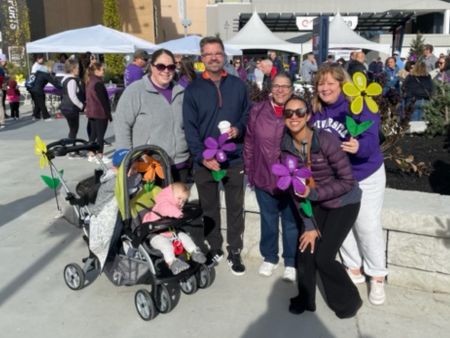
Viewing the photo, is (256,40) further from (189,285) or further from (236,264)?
(189,285)

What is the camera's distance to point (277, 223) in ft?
12.9

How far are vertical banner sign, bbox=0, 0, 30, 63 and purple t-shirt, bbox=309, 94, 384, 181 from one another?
71.2ft

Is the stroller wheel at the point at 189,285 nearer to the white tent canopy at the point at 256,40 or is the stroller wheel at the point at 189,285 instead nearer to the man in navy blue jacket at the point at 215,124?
the man in navy blue jacket at the point at 215,124

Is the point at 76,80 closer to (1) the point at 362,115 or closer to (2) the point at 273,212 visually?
(2) the point at 273,212

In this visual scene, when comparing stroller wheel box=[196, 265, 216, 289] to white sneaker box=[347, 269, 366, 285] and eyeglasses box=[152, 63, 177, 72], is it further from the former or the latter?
Result: eyeglasses box=[152, 63, 177, 72]

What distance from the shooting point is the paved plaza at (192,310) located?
130 inches

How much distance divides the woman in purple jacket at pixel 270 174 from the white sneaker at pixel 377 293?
65 cm

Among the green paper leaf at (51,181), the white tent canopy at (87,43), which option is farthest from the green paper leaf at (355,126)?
the white tent canopy at (87,43)

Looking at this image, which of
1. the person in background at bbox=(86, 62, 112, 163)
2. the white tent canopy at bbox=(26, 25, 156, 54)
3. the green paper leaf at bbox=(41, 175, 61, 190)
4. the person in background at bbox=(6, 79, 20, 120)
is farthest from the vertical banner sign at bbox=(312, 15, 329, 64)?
the person in background at bbox=(6, 79, 20, 120)

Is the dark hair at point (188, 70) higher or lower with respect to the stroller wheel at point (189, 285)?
higher

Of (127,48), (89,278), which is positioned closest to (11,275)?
(89,278)

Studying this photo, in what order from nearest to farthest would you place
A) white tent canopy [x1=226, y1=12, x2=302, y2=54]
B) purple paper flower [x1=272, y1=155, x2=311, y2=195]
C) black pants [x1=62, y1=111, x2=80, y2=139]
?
purple paper flower [x1=272, y1=155, x2=311, y2=195], black pants [x1=62, y1=111, x2=80, y2=139], white tent canopy [x1=226, y1=12, x2=302, y2=54]

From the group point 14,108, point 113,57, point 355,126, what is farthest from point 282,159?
point 113,57

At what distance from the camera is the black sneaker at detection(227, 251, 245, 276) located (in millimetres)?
4130
